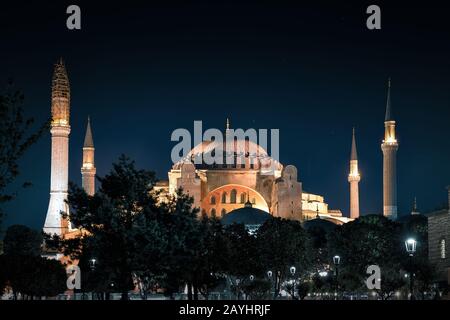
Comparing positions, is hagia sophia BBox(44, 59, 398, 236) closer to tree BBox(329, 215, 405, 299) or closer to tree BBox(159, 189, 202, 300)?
tree BBox(329, 215, 405, 299)

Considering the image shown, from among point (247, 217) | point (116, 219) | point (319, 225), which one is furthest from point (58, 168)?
point (116, 219)

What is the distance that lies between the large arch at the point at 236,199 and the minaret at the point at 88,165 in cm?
1338

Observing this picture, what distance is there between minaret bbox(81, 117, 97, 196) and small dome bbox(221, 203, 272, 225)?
16355 mm

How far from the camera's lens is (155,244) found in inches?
1342

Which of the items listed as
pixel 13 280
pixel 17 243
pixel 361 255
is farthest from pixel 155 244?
pixel 17 243

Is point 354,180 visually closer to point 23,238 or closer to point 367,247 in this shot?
point 23,238

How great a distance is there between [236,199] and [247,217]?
48.3 feet

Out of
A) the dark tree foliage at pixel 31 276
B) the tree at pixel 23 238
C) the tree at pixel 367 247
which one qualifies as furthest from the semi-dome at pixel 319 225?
the dark tree foliage at pixel 31 276

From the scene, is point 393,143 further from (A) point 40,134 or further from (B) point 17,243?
(A) point 40,134

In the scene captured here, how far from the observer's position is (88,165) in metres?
110
